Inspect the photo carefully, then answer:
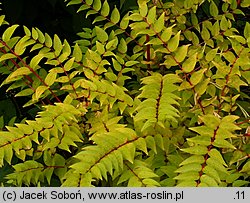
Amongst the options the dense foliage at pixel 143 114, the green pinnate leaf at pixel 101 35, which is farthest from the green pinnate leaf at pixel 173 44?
the green pinnate leaf at pixel 101 35

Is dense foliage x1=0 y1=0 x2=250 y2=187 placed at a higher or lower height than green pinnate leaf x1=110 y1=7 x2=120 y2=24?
lower

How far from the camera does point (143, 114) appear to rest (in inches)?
84.5

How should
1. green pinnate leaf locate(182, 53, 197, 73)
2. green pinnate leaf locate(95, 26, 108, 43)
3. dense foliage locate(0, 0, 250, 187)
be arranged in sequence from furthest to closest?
green pinnate leaf locate(95, 26, 108, 43) < green pinnate leaf locate(182, 53, 197, 73) < dense foliage locate(0, 0, 250, 187)

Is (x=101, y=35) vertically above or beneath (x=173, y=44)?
above

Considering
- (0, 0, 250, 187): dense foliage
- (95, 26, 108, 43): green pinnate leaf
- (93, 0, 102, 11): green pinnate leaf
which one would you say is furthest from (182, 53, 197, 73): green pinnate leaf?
(93, 0, 102, 11): green pinnate leaf

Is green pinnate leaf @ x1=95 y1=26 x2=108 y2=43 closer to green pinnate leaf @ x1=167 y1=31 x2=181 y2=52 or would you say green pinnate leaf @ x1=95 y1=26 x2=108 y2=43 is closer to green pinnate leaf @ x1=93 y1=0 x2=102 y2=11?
green pinnate leaf @ x1=93 y1=0 x2=102 y2=11

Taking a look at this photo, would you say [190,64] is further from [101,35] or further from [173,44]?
[101,35]

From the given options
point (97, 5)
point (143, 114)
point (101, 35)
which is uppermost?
point (97, 5)

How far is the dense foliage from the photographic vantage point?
210 centimetres

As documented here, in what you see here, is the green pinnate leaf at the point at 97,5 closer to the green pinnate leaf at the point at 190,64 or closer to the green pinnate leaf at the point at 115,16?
the green pinnate leaf at the point at 115,16

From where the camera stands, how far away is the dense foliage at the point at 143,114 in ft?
6.89

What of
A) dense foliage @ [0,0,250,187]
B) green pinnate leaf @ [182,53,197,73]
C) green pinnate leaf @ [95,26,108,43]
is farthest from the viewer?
green pinnate leaf @ [95,26,108,43]

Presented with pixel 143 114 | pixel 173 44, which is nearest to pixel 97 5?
pixel 173 44
